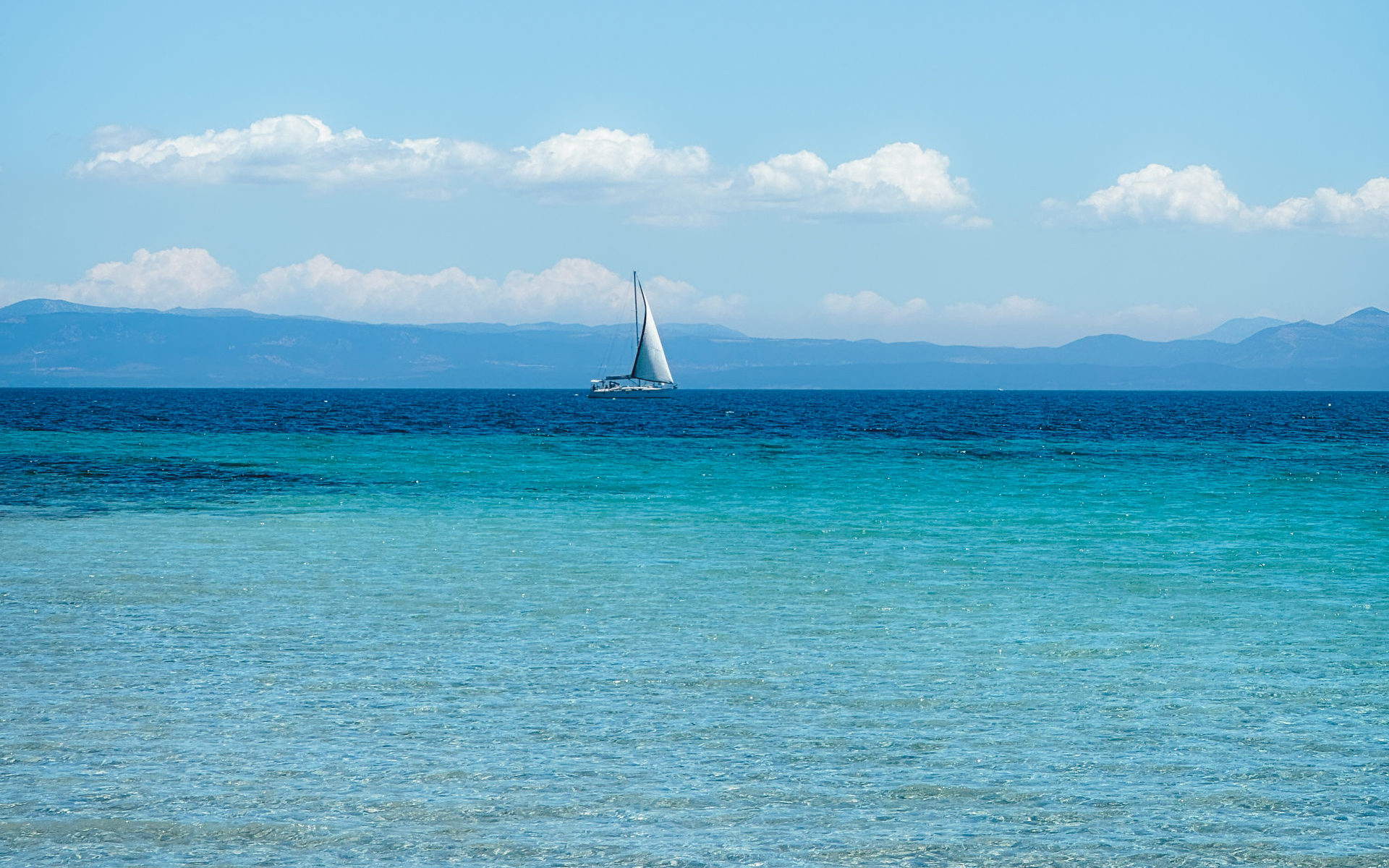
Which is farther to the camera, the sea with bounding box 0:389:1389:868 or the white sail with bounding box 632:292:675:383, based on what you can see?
the white sail with bounding box 632:292:675:383

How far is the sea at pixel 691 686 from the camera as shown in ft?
34.5

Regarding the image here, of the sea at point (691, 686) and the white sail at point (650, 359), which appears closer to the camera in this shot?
the sea at point (691, 686)

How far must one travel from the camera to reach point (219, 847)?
9.99 metres

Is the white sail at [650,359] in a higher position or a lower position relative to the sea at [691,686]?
higher

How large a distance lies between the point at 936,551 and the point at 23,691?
19.6 m

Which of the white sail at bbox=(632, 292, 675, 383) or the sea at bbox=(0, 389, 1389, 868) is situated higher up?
the white sail at bbox=(632, 292, 675, 383)

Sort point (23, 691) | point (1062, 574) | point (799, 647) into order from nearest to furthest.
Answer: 1. point (23, 691)
2. point (799, 647)
3. point (1062, 574)

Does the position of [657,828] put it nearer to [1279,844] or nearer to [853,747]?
[853,747]

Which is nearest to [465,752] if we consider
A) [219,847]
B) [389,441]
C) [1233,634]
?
[219,847]

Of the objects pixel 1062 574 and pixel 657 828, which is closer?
pixel 657 828

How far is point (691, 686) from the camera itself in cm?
1564

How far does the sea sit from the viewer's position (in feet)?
34.5

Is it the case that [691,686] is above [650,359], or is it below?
below

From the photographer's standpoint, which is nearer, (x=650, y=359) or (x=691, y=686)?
(x=691, y=686)
